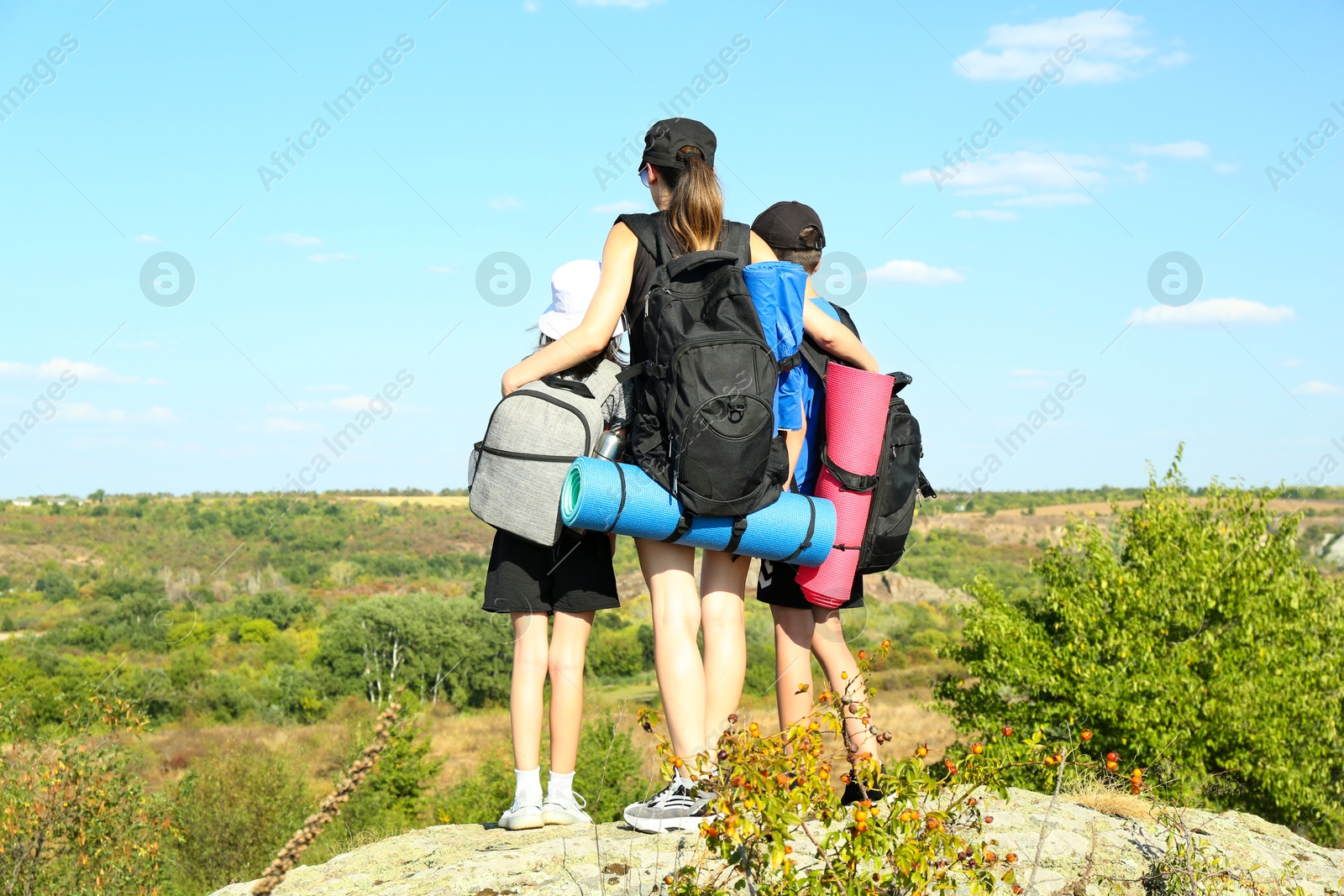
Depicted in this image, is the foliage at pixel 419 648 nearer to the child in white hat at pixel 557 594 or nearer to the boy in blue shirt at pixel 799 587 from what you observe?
the boy in blue shirt at pixel 799 587

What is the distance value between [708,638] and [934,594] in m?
84.3

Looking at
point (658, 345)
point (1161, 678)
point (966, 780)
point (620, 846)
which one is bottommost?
point (1161, 678)

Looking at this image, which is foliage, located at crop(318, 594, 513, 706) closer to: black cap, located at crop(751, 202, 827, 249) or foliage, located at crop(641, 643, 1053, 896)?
black cap, located at crop(751, 202, 827, 249)

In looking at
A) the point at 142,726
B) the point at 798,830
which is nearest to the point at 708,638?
the point at 798,830

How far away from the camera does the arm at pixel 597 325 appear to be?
3.39m

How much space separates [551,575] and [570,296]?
1027 millimetres

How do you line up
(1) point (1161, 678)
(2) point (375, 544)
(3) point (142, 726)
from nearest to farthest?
(3) point (142, 726) → (1) point (1161, 678) → (2) point (375, 544)

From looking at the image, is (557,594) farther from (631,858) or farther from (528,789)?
(631,858)

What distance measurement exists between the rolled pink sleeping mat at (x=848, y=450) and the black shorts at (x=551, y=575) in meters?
0.76

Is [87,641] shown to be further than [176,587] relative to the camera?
No

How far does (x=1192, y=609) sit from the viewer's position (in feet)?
59.1

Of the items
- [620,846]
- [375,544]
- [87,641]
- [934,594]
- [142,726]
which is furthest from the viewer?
[375,544]

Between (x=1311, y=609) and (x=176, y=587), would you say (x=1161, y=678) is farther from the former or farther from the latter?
(x=176, y=587)

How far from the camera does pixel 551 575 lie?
3648mm
